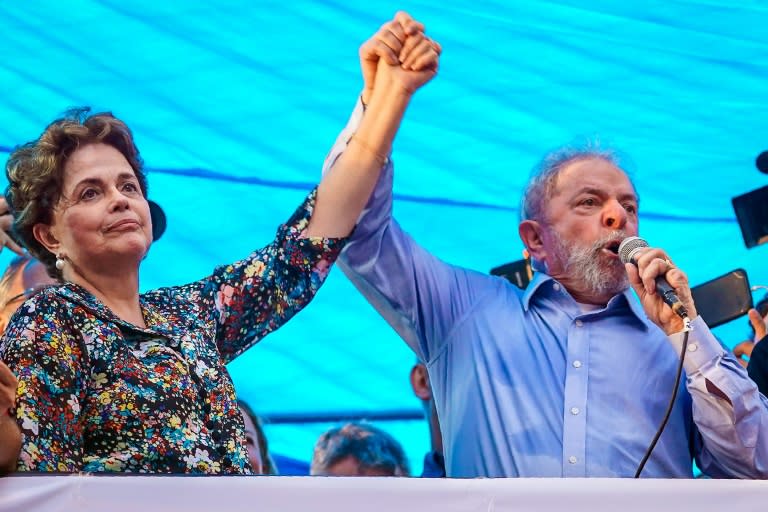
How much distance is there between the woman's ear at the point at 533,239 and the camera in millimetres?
2926

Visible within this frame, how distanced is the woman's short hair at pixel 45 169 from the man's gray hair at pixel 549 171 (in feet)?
3.41

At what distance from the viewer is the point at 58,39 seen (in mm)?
4062

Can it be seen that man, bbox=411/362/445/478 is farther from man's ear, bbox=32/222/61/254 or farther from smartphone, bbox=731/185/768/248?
man's ear, bbox=32/222/61/254

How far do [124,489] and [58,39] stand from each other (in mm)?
2606

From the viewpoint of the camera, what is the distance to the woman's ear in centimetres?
293

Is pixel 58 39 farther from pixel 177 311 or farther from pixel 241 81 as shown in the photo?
pixel 177 311

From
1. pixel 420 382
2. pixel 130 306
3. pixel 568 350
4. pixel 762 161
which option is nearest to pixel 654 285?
pixel 568 350

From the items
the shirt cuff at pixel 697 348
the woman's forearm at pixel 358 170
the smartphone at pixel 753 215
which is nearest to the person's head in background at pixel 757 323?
the smartphone at pixel 753 215

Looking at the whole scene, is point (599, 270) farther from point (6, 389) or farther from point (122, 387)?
point (6, 389)

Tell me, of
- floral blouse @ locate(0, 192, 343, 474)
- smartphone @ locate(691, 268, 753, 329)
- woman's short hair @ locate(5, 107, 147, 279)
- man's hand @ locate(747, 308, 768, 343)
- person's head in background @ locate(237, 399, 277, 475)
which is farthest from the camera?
man's hand @ locate(747, 308, 768, 343)

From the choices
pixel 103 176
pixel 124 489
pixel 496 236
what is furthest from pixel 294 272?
pixel 496 236

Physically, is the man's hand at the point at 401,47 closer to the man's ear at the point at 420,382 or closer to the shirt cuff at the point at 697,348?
the shirt cuff at the point at 697,348

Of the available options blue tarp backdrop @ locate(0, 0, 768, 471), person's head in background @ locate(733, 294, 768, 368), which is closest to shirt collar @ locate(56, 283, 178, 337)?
blue tarp backdrop @ locate(0, 0, 768, 471)

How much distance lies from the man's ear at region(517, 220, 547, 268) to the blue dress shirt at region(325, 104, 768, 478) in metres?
0.13
